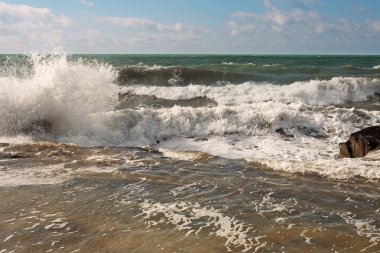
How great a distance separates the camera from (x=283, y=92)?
19391mm

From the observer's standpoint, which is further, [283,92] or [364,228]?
[283,92]

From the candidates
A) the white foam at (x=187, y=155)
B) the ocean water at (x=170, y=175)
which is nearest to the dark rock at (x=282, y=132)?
the ocean water at (x=170, y=175)

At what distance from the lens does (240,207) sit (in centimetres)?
507

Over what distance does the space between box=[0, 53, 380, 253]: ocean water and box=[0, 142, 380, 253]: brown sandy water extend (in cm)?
2

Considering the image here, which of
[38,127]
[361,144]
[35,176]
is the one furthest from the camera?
[38,127]

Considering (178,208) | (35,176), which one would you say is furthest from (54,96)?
(178,208)

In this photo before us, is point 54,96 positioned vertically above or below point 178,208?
above

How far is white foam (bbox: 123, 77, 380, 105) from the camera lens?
18.5 meters

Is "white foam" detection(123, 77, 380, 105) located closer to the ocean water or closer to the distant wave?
the distant wave

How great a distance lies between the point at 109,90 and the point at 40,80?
225cm

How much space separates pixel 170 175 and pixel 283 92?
13.9m

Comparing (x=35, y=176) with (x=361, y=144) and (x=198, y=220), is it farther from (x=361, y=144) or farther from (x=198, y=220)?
(x=361, y=144)

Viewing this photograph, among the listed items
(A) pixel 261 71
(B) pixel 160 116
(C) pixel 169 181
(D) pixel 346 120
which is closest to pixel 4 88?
(B) pixel 160 116

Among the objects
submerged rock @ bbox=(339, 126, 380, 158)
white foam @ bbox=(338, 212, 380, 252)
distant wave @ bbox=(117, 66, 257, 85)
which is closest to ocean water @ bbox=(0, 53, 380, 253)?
white foam @ bbox=(338, 212, 380, 252)
